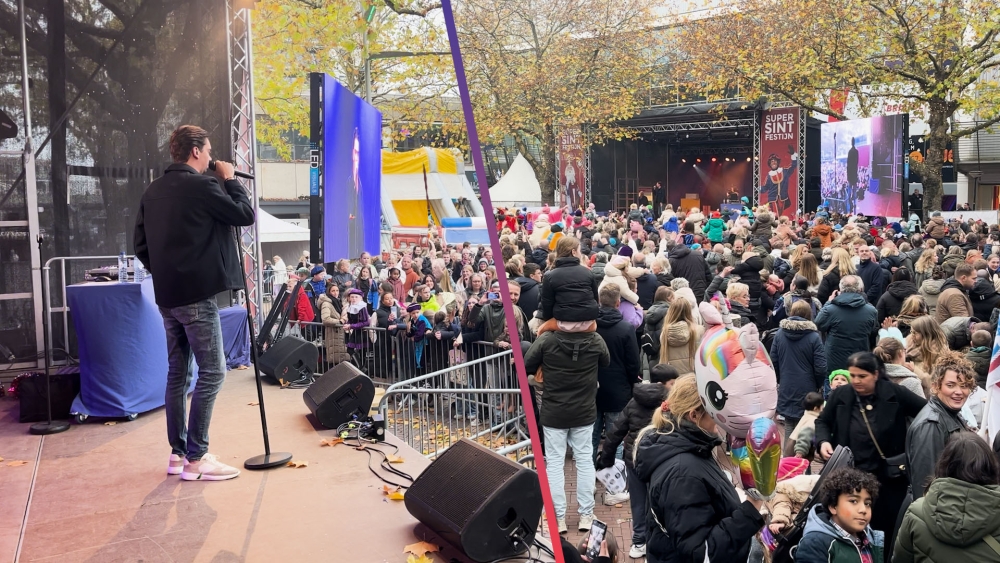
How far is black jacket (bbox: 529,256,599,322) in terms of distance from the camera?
5688mm

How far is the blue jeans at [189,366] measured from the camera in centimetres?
447

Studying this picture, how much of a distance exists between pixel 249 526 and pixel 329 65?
13.2 metres

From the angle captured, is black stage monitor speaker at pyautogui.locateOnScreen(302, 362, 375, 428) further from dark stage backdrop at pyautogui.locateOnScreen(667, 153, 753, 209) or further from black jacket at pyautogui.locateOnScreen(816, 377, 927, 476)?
dark stage backdrop at pyautogui.locateOnScreen(667, 153, 753, 209)

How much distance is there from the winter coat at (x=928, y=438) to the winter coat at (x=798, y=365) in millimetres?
2626

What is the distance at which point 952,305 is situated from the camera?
798 centimetres

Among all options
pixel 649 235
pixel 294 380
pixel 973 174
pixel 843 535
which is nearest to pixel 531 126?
pixel 843 535

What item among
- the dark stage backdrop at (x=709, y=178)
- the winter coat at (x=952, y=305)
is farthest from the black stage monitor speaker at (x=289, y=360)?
the dark stage backdrop at (x=709, y=178)

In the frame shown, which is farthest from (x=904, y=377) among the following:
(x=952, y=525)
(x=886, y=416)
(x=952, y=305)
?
(x=952, y=305)

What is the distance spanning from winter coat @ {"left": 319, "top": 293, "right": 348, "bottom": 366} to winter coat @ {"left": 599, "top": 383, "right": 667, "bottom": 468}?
5.01 meters

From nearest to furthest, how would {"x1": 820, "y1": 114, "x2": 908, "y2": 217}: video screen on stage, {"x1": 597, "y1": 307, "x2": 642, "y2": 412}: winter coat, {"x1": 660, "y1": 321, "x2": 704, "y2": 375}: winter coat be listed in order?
1. {"x1": 597, "y1": 307, "x2": 642, "y2": 412}: winter coat
2. {"x1": 660, "y1": 321, "x2": 704, "y2": 375}: winter coat
3. {"x1": 820, "y1": 114, "x2": 908, "y2": 217}: video screen on stage

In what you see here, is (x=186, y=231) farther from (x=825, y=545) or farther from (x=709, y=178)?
(x=709, y=178)

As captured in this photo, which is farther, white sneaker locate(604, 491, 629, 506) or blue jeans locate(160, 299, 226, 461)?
white sneaker locate(604, 491, 629, 506)

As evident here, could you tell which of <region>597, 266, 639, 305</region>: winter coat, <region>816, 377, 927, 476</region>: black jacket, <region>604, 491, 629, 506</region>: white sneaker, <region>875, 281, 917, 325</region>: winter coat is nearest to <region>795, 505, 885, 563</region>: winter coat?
<region>816, 377, 927, 476</region>: black jacket

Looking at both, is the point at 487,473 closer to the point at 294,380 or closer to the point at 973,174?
the point at 294,380
